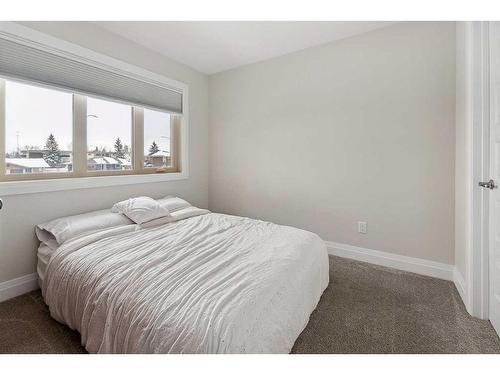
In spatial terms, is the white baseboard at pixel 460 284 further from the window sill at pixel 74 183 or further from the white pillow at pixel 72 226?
the window sill at pixel 74 183

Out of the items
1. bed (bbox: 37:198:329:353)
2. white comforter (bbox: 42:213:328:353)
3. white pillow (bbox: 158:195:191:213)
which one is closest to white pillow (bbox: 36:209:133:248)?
bed (bbox: 37:198:329:353)

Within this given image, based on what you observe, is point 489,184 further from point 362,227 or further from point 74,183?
point 74,183

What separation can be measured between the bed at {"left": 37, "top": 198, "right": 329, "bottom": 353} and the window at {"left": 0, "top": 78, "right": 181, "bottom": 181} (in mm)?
624

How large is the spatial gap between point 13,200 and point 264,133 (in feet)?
8.44

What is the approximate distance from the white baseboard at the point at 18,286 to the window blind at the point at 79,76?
163cm

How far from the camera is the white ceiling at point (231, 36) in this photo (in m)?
2.47

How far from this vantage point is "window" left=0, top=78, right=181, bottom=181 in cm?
210

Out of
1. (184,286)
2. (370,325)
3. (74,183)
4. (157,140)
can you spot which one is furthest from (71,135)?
(370,325)

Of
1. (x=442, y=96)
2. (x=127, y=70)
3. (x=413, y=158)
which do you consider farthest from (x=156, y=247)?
(x=442, y=96)

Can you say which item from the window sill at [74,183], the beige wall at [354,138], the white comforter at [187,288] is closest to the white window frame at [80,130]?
the window sill at [74,183]

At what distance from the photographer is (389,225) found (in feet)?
8.38

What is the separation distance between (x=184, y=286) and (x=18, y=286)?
5.77ft

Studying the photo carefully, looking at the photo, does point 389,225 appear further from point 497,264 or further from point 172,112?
point 172,112

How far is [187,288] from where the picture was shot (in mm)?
1237
